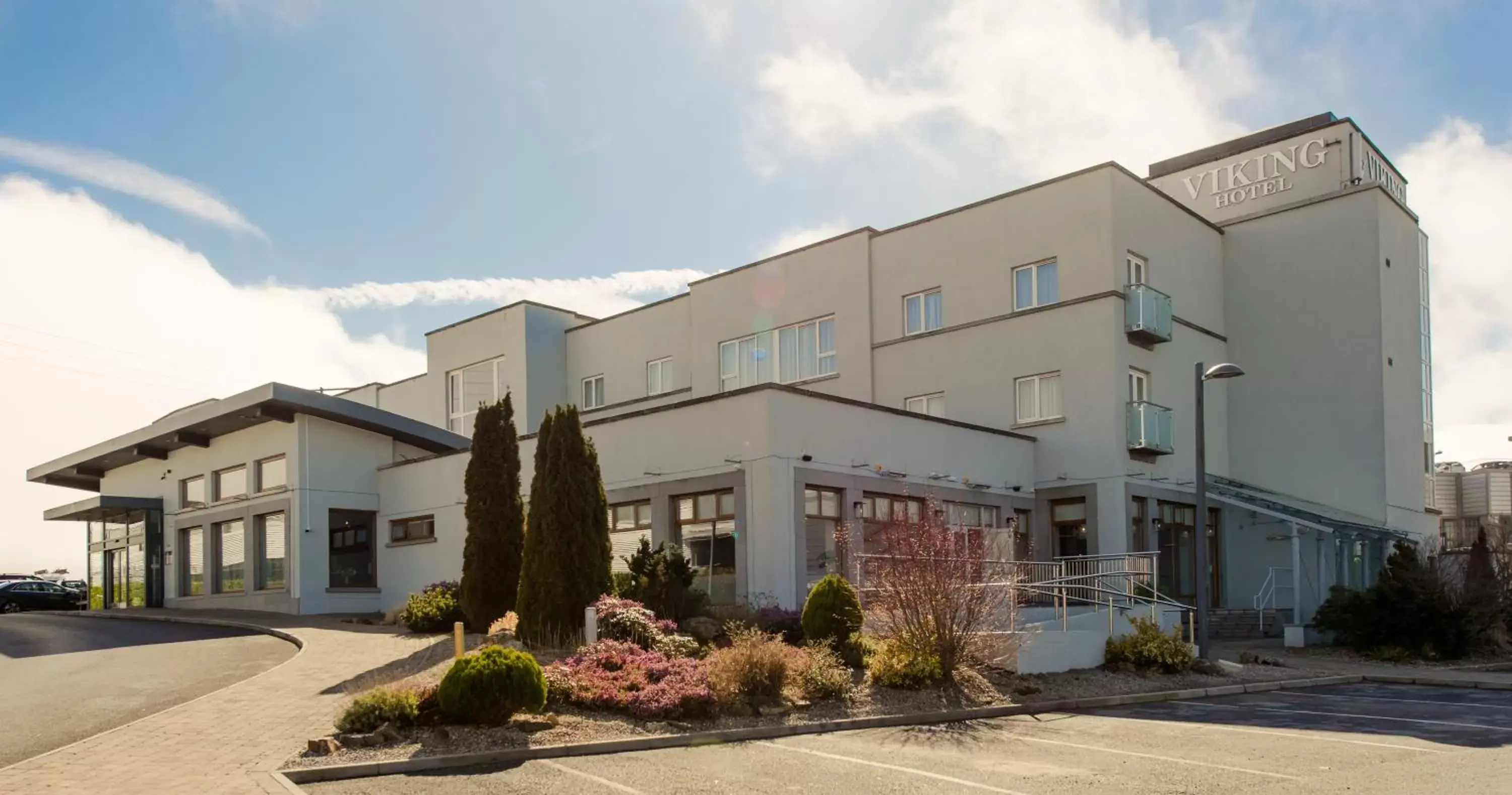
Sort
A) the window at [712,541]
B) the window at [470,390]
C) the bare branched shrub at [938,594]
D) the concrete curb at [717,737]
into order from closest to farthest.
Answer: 1. the concrete curb at [717,737]
2. the bare branched shrub at [938,594]
3. the window at [712,541]
4. the window at [470,390]

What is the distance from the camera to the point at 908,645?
17.2 metres

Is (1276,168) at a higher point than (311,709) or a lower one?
higher

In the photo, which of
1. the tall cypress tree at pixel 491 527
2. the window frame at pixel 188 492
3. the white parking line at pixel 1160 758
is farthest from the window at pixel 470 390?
the white parking line at pixel 1160 758

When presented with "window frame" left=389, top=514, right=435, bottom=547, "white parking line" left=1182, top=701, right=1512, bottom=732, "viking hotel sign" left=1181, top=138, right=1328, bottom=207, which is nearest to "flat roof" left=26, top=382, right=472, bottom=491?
"window frame" left=389, top=514, right=435, bottom=547

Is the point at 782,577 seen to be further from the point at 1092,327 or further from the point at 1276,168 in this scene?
the point at 1276,168

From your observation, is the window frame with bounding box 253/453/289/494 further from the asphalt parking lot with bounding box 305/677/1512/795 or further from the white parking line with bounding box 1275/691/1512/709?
the white parking line with bounding box 1275/691/1512/709

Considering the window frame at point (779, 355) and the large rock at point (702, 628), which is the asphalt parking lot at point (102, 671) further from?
the window frame at point (779, 355)

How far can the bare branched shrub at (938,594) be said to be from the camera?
17.0m

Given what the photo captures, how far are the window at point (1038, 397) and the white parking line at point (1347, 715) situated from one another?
38.1 ft

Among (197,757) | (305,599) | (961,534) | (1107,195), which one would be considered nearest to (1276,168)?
(1107,195)

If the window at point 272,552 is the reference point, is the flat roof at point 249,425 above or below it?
above

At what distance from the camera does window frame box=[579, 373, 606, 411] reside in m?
39.0

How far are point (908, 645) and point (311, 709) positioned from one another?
7.98 metres

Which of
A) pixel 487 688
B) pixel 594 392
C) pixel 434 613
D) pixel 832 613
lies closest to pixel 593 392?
pixel 594 392
